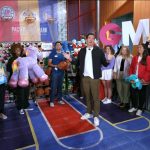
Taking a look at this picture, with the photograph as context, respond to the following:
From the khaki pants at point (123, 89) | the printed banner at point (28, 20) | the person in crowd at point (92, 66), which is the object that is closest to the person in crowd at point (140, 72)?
the khaki pants at point (123, 89)

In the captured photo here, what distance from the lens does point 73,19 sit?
7750 millimetres

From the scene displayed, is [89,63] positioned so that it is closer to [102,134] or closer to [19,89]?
[102,134]

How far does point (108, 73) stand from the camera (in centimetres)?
427

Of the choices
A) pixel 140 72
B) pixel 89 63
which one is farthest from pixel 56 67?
pixel 140 72

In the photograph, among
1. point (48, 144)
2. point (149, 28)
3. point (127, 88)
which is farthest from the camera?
point (149, 28)

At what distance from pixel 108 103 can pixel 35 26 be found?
4163mm

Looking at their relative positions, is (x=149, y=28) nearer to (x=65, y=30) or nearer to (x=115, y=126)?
(x=115, y=126)

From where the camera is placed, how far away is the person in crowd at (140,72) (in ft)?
11.5

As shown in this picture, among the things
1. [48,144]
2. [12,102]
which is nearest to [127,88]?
[48,144]

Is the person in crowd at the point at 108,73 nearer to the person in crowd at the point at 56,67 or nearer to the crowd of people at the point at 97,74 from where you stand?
the crowd of people at the point at 97,74

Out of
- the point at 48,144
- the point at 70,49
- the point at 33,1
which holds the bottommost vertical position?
the point at 48,144

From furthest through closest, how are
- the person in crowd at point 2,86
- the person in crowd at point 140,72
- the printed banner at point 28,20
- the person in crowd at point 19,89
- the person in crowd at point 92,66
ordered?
the printed banner at point 28,20, the person in crowd at point 19,89, the person in crowd at point 140,72, the person in crowd at point 2,86, the person in crowd at point 92,66

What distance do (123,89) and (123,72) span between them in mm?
367

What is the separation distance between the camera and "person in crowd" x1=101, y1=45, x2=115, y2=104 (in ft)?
13.8
